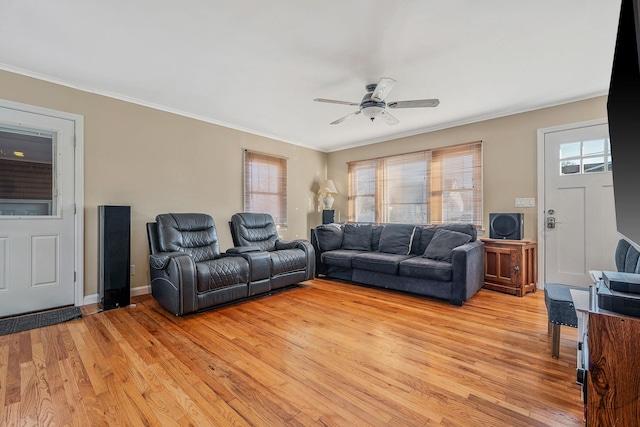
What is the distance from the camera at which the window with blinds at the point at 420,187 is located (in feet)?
14.1

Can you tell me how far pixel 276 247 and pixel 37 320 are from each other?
253 centimetres

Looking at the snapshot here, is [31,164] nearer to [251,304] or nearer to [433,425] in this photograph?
[251,304]

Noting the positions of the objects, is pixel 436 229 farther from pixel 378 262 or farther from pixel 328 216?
pixel 328 216

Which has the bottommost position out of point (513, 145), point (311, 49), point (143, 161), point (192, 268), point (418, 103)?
point (192, 268)

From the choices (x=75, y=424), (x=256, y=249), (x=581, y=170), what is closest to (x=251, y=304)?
(x=256, y=249)

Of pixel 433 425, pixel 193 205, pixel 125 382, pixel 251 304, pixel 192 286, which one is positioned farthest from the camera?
pixel 193 205

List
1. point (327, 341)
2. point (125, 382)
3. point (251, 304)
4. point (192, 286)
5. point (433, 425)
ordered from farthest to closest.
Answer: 1. point (251, 304)
2. point (192, 286)
3. point (327, 341)
4. point (125, 382)
5. point (433, 425)

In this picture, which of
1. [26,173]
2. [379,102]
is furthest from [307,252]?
[26,173]

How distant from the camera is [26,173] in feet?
9.46

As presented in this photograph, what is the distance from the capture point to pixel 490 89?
3.22 m

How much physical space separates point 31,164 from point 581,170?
6.07 meters

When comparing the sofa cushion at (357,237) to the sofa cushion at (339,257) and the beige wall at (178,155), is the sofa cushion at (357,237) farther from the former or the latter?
the beige wall at (178,155)

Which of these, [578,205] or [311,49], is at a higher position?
[311,49]

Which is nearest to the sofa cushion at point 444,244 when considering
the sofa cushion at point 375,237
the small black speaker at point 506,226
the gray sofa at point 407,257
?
the gray sofa at point 407,257
